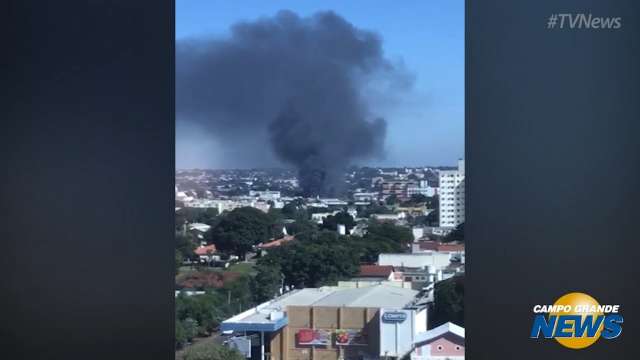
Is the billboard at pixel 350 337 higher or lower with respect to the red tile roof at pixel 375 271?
lower

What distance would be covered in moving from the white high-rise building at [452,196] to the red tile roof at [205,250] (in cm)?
98

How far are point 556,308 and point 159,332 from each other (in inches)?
63.3

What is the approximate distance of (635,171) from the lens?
3035mm

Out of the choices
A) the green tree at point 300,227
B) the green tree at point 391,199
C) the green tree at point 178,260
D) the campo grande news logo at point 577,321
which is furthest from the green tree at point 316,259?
the campo grande news logo at point 577,321

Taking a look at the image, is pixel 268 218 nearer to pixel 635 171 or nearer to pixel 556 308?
pixel 556 308

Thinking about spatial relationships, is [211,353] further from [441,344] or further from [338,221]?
[441,344]

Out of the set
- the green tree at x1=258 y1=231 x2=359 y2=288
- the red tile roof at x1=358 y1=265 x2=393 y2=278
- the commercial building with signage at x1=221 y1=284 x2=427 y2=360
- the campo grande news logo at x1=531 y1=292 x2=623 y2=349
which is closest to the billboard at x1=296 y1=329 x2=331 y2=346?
the commercial building with signage at x1=221 y1=284 x2=427 y2=360

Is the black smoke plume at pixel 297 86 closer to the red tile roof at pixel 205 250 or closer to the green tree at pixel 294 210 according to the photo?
the green tree at pixel 294 210

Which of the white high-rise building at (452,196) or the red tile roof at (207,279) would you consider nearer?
the white high-rise building at (452,196)

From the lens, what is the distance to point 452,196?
3.15 meters

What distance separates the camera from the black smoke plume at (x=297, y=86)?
10.5ft

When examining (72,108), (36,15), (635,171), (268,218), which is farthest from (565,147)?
(36,15)

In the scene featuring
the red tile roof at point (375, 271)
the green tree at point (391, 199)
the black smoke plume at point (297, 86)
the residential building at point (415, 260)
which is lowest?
the red tile roof at point (375, 271)

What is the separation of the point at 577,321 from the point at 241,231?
4.69 feet
